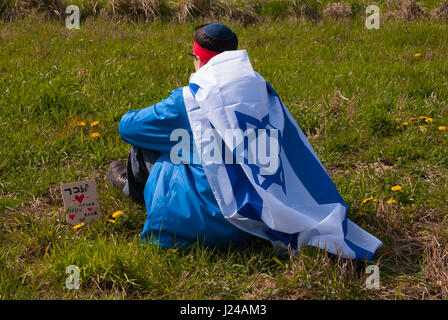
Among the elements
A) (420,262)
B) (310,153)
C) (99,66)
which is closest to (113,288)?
(310,153)

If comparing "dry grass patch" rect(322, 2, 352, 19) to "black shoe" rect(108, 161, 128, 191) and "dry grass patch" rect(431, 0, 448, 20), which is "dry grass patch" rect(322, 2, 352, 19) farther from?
"black shoe" rect(108, 161, 128, 191)

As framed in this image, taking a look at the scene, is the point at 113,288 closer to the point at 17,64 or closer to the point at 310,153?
the point at 310,153

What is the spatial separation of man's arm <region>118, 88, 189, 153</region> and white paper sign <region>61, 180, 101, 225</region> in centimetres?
43

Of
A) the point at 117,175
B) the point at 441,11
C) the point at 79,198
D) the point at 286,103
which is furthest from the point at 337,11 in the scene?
the point at 79,198

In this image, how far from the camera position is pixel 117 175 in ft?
11.5

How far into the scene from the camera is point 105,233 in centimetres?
307

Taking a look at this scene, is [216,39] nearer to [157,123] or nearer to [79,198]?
[157,123]

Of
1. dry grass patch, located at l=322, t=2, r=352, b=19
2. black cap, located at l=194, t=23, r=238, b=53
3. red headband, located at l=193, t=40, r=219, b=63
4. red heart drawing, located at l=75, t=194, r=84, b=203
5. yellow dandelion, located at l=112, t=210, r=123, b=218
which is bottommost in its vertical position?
yellow dandelion, located at l=112, t=210, r=123, b=218

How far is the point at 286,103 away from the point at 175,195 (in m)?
2.20

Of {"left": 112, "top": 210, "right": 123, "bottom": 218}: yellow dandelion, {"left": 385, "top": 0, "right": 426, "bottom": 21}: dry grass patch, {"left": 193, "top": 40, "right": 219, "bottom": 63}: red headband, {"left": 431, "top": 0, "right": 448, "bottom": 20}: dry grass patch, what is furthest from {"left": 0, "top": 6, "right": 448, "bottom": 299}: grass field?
{"left": 193, "top": 40, "right": 219, "bottom": 63}: red headband

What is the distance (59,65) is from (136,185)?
242cm

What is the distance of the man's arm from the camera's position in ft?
8.87

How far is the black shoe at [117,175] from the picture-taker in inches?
135

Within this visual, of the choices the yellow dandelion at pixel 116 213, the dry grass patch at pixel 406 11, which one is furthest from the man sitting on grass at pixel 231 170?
the dry grass patch at pixel 406 11
